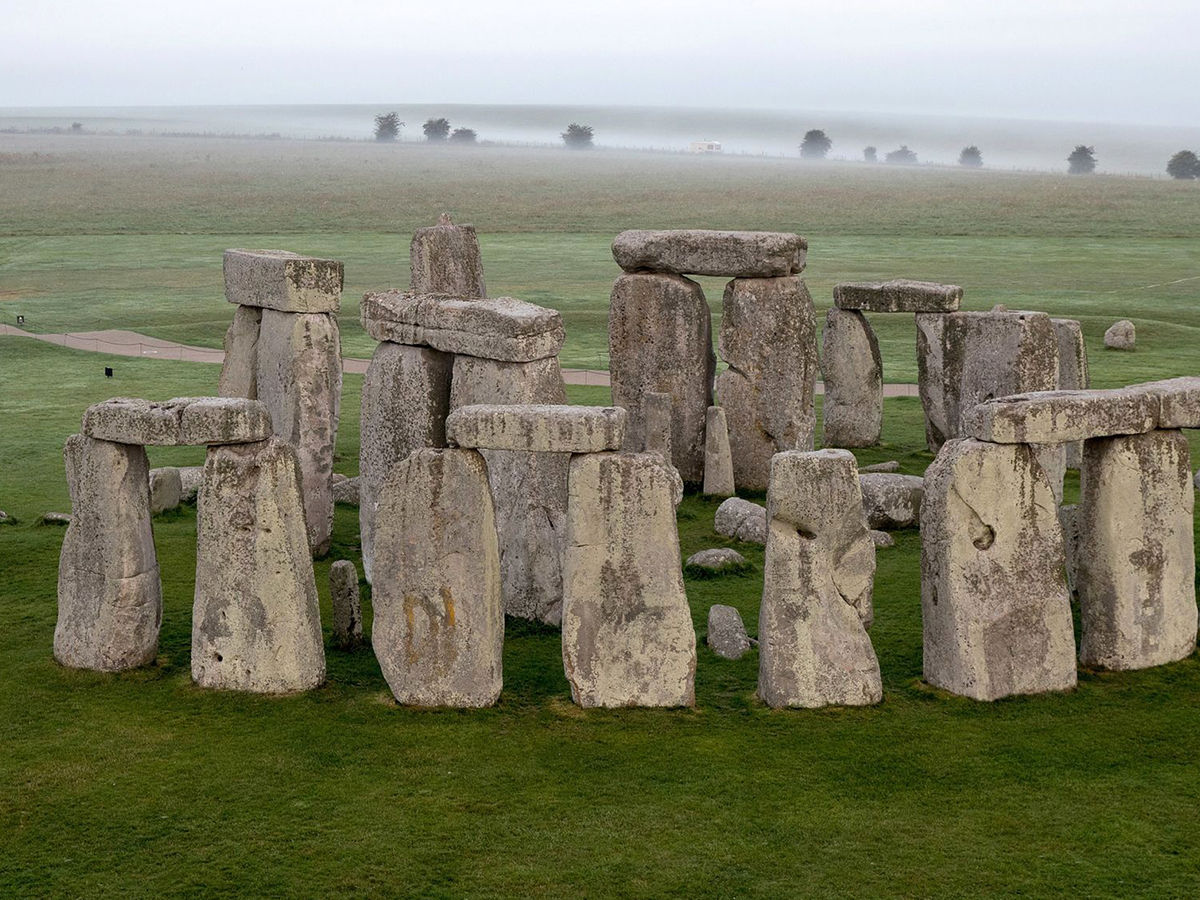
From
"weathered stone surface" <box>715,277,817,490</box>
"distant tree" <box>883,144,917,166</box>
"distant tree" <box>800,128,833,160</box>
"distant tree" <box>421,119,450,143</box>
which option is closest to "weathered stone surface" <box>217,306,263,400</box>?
"weathered stone surface" <box>715,277,817,490</box>

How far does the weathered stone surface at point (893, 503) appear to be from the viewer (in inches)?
605

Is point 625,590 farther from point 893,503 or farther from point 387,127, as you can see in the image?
point 387,127

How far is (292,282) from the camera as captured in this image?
14.6 meters

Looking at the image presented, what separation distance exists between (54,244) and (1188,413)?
4295 centimetres

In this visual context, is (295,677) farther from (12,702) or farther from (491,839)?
(491,839)

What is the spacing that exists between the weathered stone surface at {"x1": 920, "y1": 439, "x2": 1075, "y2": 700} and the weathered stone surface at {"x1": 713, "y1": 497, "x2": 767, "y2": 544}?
425cm

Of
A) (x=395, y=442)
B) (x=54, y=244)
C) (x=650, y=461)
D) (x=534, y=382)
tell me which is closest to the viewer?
(x=650, y=461)

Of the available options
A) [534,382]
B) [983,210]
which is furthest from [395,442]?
[983,210]

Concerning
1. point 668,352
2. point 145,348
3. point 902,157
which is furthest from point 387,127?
point 668,352

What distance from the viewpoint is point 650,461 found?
34.0ft

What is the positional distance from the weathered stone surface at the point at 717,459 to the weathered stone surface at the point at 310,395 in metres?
4.28

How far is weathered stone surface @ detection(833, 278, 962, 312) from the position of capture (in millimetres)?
18844

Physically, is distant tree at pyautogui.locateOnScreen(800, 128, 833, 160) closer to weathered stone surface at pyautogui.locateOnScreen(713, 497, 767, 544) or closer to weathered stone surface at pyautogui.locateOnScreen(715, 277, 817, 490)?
weathered stone surface at pyautogui.locateOnScreen(715, 277, 817, 490)

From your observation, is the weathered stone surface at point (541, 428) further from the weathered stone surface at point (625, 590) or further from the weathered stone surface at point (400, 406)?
the weathered stone surface at point (400, 406)
